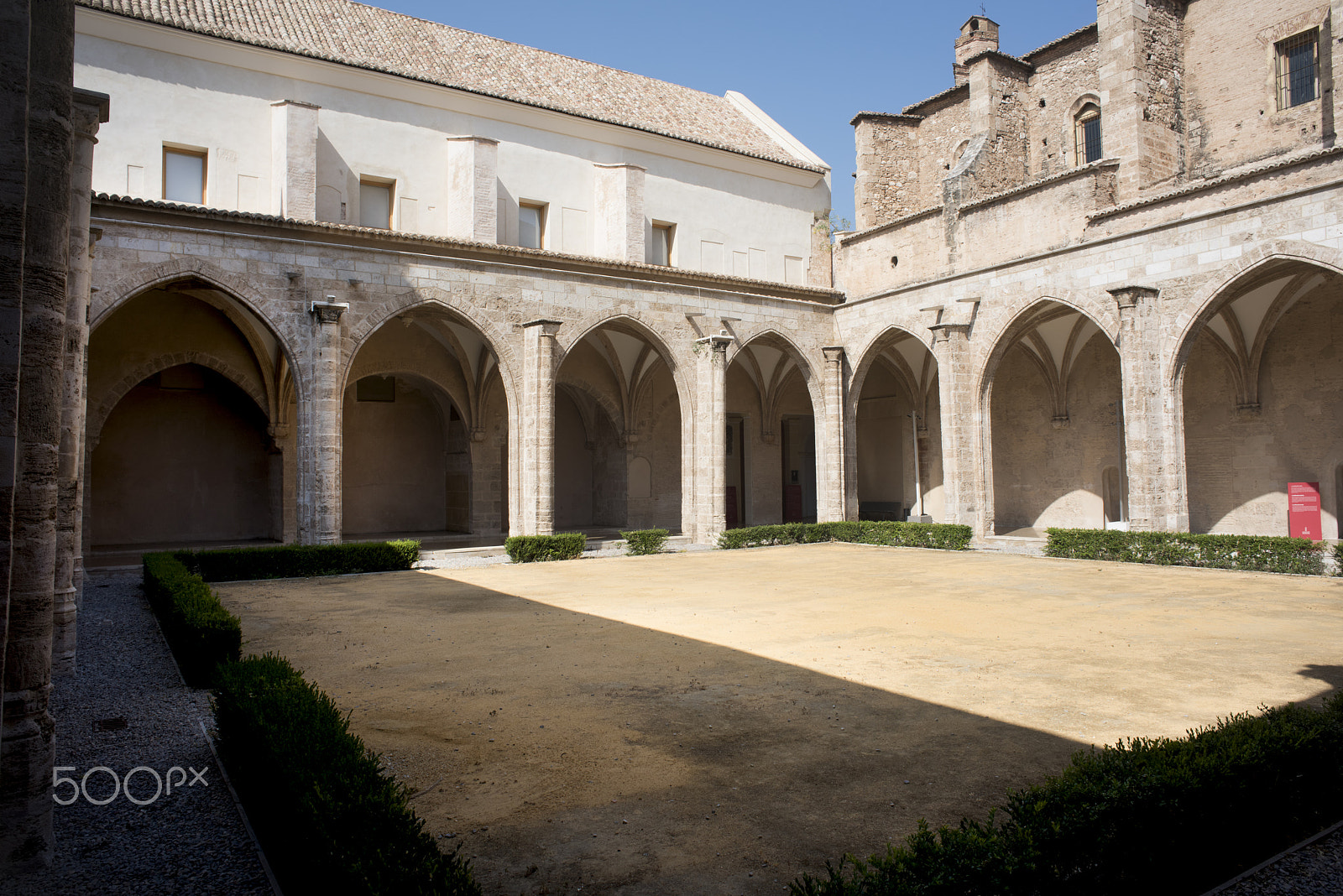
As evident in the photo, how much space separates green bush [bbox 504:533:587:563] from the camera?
15273 mm

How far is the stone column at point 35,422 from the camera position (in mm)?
3090

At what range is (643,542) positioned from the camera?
54.9 ft

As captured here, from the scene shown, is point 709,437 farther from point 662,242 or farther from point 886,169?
point 886,169

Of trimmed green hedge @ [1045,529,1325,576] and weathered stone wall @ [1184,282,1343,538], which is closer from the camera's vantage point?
trimmed green hedge @ [1045,529,1325,576]

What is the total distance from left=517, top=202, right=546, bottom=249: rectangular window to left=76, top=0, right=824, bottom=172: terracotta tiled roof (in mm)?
2100

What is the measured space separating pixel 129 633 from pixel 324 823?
6723 millimetres

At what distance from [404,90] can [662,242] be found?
640 centimetres

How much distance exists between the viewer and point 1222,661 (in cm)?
630

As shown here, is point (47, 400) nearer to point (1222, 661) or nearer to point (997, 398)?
point (1222, 661)

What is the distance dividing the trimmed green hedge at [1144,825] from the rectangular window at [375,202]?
51.9ft

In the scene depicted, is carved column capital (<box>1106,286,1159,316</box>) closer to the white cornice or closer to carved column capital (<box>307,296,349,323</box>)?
the white cornice

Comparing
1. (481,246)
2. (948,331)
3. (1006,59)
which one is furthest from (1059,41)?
(481,246)

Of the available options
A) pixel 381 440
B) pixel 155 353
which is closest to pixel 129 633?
pixel 155 353
